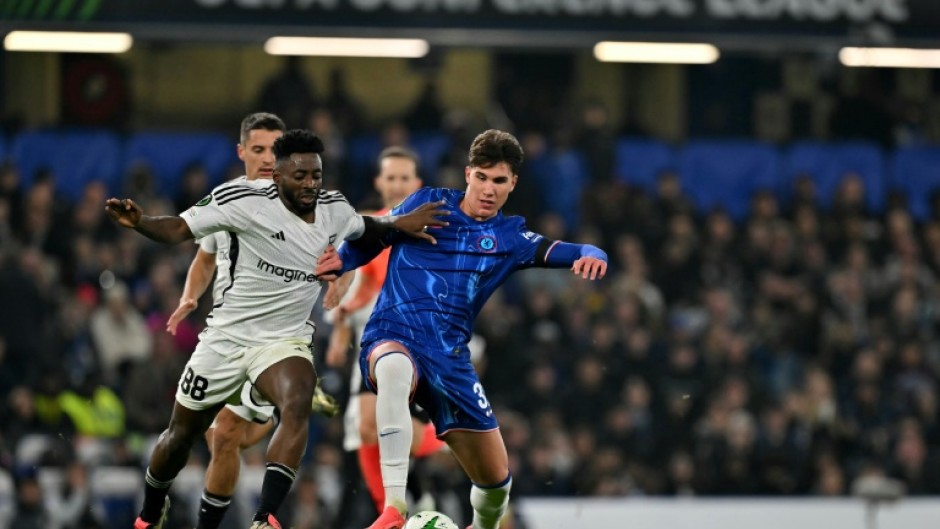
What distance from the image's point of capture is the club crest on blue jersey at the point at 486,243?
889 cm

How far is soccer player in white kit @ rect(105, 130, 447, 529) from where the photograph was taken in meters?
8.48

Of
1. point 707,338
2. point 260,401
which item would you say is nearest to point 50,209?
point 707,338

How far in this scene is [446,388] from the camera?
8.68m

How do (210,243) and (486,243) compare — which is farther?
(210,243)

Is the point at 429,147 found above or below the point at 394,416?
Result: above

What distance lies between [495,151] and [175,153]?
970 cm

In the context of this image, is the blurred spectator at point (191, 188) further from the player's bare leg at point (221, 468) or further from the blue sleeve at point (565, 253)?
the blue sleeve at point (565, 253)

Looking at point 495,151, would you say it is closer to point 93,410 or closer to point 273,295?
point 273,295

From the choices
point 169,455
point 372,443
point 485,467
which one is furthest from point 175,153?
point 485,467

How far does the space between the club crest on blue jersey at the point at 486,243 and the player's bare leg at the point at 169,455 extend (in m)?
1.55

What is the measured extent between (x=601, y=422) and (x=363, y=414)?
6.14 meters

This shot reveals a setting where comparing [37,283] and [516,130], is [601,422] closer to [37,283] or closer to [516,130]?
[516,130]

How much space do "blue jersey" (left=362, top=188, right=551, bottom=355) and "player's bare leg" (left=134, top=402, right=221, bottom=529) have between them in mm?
950

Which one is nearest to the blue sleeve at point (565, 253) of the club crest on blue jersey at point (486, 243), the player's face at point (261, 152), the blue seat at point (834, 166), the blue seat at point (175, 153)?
the club crest on blue jersey at point (486, 243)
